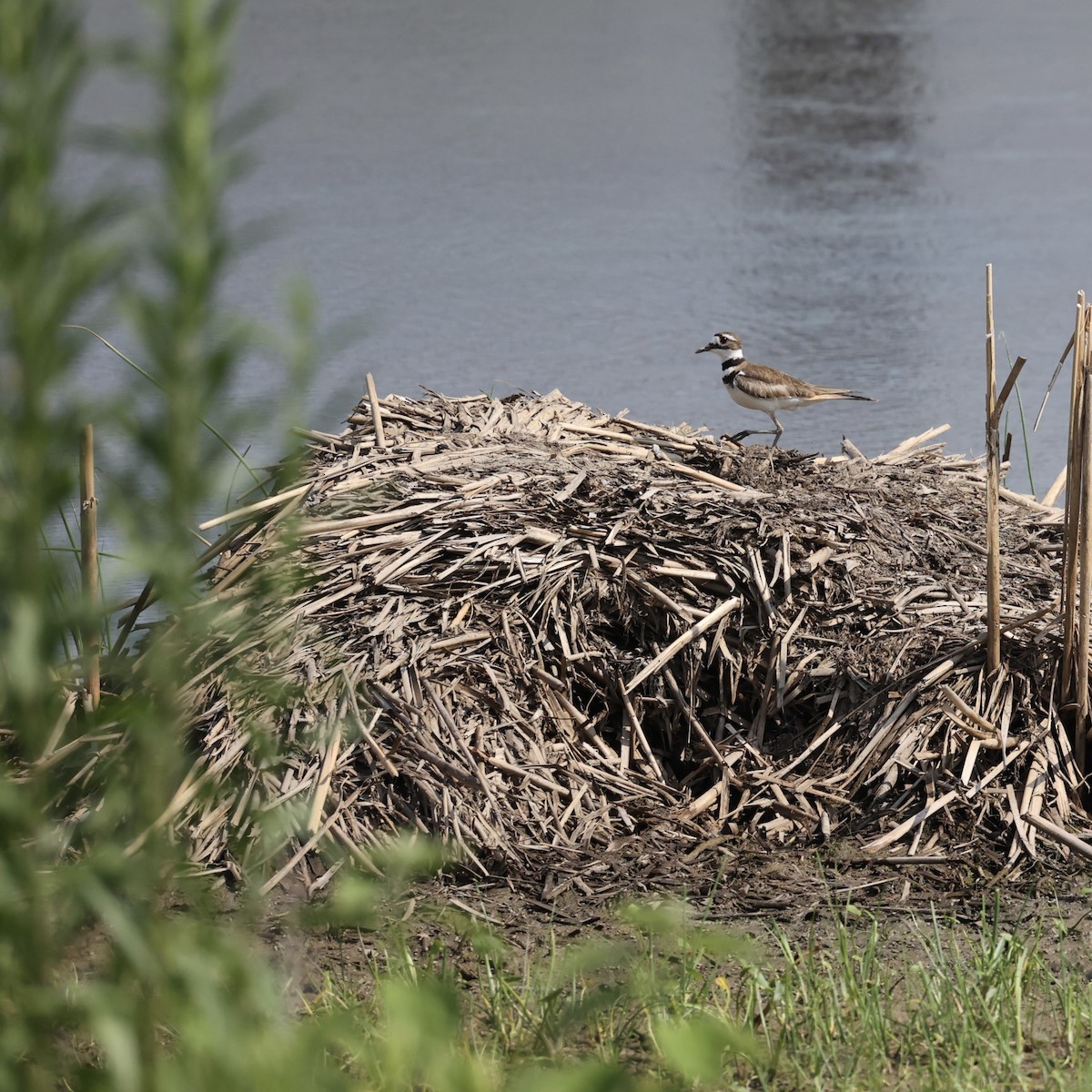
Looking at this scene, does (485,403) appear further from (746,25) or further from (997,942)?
(746,25)

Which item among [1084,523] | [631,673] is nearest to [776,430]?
[631,673]

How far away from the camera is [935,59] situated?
10.7 meters

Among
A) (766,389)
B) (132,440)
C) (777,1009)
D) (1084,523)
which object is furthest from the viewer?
(766,389)

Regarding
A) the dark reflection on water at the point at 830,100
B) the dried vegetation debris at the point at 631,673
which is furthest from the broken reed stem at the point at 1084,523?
the dark reflection on water at the point at 830,100

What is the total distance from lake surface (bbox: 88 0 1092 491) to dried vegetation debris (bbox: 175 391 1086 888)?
0.81 metres

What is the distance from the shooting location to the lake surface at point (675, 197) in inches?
233

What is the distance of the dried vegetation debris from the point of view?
3088 mm

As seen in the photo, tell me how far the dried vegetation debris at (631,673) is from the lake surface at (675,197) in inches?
31.9

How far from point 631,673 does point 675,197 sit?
4957 mm

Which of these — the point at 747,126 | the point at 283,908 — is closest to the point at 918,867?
the point at 283,908

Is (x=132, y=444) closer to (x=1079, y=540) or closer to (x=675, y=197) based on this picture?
(x=1079, y=540)

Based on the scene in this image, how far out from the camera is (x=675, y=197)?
7805 mm

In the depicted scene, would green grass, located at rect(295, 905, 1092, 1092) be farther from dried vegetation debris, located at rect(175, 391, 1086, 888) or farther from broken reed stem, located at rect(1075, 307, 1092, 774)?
broken reed stem, located at rect(1075, 307, 1092, 774)

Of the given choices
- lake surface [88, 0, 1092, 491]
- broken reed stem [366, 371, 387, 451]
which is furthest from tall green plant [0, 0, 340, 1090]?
broken reed stem [366, 371, 387, 451]
